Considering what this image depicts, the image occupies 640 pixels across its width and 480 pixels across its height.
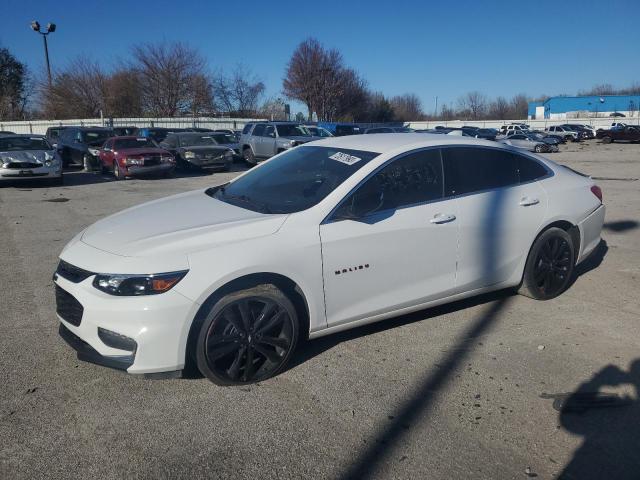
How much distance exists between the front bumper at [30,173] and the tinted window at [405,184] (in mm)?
13802

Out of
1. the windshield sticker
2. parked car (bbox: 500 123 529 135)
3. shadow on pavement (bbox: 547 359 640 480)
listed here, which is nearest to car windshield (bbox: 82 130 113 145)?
the windshield sticker

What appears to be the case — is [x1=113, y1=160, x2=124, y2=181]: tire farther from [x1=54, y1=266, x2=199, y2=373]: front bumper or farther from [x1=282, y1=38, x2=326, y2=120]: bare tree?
[x1=282, y1=38, x2=326, y2=120]: bare tree

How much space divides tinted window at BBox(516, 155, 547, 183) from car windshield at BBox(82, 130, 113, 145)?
18841 millimetres

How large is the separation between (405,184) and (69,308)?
2557 mm

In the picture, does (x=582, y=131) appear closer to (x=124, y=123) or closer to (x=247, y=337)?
(x=124, y=123)

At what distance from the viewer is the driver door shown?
3570mm

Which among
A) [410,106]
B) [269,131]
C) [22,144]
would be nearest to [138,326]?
[22,144]

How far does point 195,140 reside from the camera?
19766mm

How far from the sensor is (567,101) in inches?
3831

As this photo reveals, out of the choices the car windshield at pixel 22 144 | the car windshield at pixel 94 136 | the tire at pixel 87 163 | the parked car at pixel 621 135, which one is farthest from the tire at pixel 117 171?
the parked car at pixel 621 135

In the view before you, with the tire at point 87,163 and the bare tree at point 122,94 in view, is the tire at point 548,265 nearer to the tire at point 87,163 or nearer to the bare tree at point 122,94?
the tire at point 87,163

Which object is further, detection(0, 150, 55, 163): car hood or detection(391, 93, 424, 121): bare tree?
detection(391, 93, 424, 121): bare tree

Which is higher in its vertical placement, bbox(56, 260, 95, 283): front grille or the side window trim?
the side window trim

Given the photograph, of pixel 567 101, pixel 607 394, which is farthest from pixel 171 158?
pixel 567 101
